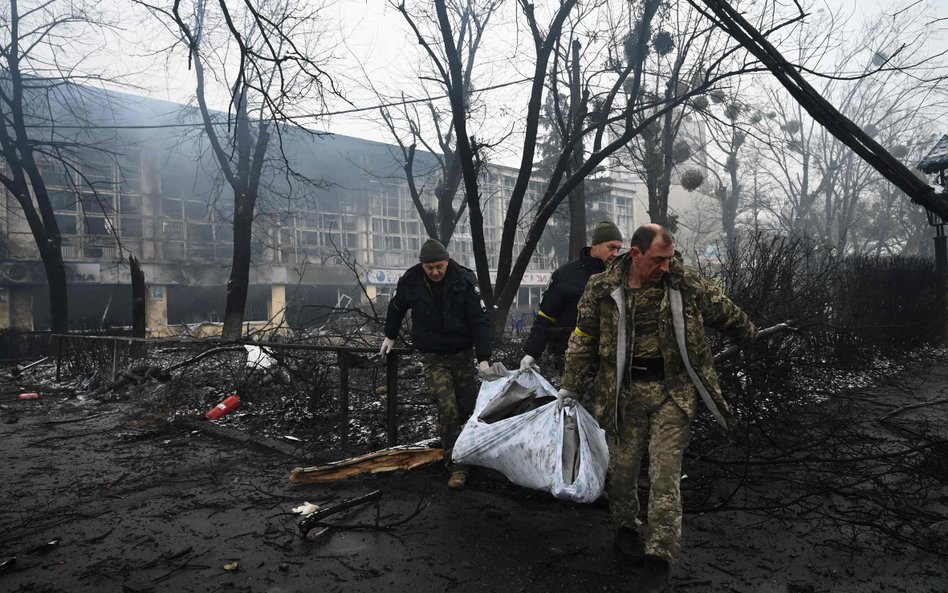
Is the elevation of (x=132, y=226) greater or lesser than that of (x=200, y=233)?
greater

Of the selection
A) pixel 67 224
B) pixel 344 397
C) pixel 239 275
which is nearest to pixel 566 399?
pixel 344 397

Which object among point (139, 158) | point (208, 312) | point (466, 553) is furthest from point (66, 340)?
point (139, 158)

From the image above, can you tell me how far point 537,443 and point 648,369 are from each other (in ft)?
2.54

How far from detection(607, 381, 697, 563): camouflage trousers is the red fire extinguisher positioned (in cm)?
526

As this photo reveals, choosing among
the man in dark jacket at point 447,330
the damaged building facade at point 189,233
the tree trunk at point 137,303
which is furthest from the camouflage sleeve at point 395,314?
the damaged building facade at point 189,233

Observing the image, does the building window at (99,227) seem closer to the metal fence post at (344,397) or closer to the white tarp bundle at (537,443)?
the metal fence post at (344,397)

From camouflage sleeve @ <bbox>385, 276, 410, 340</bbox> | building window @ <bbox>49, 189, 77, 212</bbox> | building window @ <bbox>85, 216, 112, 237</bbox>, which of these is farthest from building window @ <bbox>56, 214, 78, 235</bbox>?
camouflage sleeve @ <bbox>385, 276, 410, 340</bbox>

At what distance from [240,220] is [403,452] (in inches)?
443

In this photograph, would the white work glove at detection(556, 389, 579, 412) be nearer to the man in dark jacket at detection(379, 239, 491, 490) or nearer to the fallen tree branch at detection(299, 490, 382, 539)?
the man in dark jacket at detection(379, 239, 491, 490)

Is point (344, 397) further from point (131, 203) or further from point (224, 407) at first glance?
point (131, 203)

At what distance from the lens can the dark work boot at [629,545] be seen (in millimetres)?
2955

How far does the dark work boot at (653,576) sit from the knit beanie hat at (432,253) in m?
2.50

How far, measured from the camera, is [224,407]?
704cm

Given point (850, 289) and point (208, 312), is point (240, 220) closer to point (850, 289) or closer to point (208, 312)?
point (850, 289)
